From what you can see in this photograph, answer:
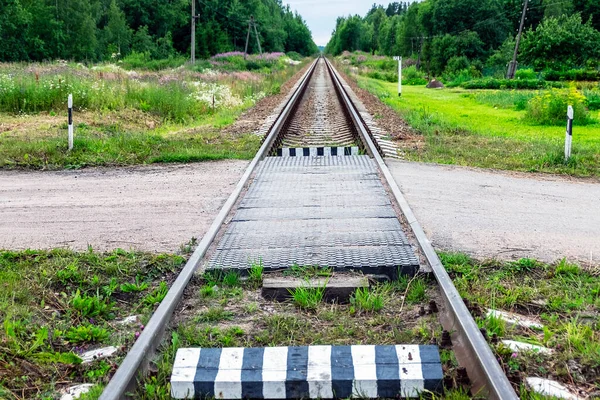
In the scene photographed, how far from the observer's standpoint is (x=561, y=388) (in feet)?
9.10

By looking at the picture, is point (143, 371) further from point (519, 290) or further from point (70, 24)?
point (70, 24)

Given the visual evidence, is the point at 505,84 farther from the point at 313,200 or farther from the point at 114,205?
the point at 114,205

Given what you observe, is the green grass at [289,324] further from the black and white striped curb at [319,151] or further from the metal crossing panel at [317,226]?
the black and white striped curb at [319,151]

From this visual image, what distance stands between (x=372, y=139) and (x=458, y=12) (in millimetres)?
74927

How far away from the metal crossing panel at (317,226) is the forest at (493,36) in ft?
122

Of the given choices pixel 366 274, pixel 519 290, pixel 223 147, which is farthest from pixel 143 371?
pixel 223 147

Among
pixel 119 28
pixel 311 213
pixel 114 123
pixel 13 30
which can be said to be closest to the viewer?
pixel 311 213

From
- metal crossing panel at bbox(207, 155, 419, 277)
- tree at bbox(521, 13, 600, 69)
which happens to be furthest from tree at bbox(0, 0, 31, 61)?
metal crossing panel at bbox(207, 155, 419, 277)

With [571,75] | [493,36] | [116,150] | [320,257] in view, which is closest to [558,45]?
[571,75]

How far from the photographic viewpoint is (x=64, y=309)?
12.2 feet

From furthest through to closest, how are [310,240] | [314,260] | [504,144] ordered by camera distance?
[504,144]
[310,240]
[314,260]

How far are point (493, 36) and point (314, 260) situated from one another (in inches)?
3105

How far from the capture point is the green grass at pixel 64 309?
9.80ft

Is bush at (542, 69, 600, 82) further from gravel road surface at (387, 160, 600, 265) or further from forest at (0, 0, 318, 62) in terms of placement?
forest at (0, 0, 318, 62)
